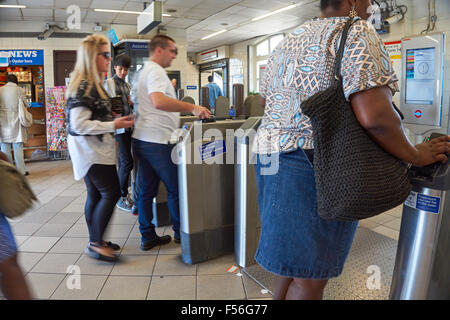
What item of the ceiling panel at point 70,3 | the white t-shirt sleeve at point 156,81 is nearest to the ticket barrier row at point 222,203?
the white t-shirt sleeve at point 156,81

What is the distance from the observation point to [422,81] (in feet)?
15.3

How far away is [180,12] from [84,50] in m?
6.12

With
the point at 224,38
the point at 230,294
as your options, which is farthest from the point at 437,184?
the point at 224,38

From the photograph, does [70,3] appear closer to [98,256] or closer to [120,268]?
[98,256]

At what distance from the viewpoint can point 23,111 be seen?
538cm

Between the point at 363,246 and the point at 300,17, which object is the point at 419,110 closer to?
the point at 363,246

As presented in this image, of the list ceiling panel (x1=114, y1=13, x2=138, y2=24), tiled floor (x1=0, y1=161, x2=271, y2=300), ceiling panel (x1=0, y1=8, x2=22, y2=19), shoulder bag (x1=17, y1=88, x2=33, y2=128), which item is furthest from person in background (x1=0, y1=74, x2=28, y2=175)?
ceiling panel (x1=114, y1=13, x2=138, y2=24)

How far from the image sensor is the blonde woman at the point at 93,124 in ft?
6.84

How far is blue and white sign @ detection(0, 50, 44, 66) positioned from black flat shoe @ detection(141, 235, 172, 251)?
22.7 ft

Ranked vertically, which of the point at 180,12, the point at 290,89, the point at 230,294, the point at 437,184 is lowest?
the point at 230,294

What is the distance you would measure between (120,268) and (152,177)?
67cm

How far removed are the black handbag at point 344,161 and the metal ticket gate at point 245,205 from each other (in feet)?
3.93

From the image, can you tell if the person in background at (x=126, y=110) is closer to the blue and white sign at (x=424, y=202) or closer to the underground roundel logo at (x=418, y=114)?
the blue and white sign at (x=424, y=202)

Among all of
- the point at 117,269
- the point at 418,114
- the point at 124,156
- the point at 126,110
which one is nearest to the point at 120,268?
the point at 117,269
